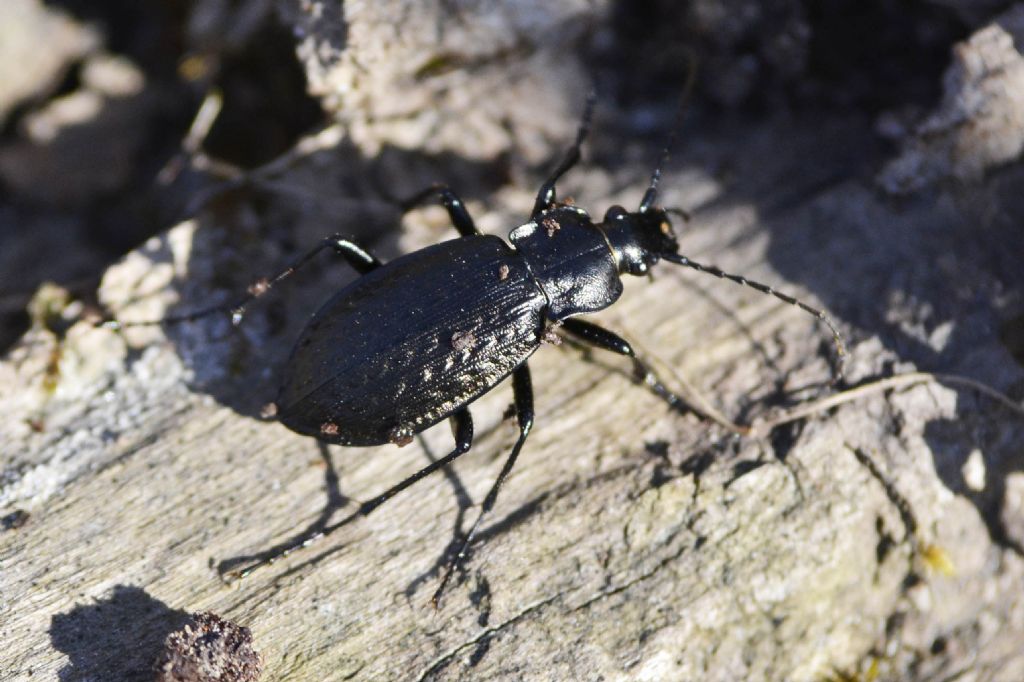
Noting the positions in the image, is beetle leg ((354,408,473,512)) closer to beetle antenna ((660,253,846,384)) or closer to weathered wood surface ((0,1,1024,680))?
weathered wood surface ((0,1,1024,680))

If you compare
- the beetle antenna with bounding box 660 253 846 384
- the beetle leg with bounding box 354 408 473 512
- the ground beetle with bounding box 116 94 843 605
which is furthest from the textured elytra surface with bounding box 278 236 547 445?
the beetle antenna with bounding box 660 253 846 384

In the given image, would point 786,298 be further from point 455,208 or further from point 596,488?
point 455,208

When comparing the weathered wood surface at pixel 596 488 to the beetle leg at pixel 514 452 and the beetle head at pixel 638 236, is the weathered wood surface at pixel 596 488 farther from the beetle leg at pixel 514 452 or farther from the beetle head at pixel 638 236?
the beetle head at pixel 638 236

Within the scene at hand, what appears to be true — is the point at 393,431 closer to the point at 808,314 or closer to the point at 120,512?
the point at 120,512

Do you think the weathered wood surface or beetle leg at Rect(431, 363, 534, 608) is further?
beetle leg at Rect(431, 363, 534, 608)

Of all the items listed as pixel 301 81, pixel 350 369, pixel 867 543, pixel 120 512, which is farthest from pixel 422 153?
pixel 867 543

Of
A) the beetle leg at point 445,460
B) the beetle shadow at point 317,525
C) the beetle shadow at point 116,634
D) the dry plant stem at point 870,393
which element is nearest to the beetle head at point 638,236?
the dry plant stem at point 870,393

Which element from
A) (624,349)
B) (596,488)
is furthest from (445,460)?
(624,349)
